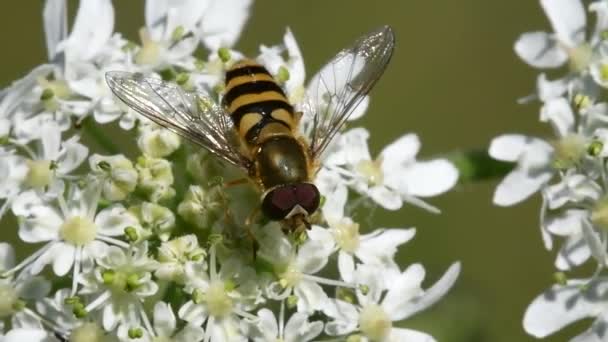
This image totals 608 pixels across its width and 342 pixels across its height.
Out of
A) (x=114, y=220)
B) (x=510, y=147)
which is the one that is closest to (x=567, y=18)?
(x=510, y=147)

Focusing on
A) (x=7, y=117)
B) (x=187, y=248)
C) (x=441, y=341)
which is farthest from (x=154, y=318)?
(x=441, y=341)

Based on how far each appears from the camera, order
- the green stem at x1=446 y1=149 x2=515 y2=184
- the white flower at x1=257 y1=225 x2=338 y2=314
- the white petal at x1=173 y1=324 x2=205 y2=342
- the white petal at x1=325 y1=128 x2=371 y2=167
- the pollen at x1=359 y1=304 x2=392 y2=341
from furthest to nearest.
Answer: the green stem at x1=446 y1=149 x2=515 y2=184
the white petal at x1=325 y1=128 x2=371 y2=167
the pollen at x1=359 y1=304 x2=392 y2=341
the white flower at x1=257 y1=225 x2=338 y2=314
the white petal at x1=173 y1=324 x2=205 y2=342

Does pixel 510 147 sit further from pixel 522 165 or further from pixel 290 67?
pixel 290 67

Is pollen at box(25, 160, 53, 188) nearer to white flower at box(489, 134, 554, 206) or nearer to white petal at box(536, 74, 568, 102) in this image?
white flower at box(489, 134, 554, 206)

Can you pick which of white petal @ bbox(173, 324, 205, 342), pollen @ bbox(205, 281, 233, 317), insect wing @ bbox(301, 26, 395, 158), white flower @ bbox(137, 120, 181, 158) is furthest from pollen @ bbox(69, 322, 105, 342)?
insect wing @ bbox(301, 26, 395, 158)

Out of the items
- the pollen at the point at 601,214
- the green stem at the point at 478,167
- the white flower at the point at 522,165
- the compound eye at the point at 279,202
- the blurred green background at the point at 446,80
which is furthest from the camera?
the blurred green background at the point at 446,80

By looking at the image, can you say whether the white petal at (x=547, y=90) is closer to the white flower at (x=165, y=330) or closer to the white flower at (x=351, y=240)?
the white flower at (x=351, y=240)

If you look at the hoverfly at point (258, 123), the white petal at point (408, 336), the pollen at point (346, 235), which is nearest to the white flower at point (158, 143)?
the hoverfly at point (258, 123)
